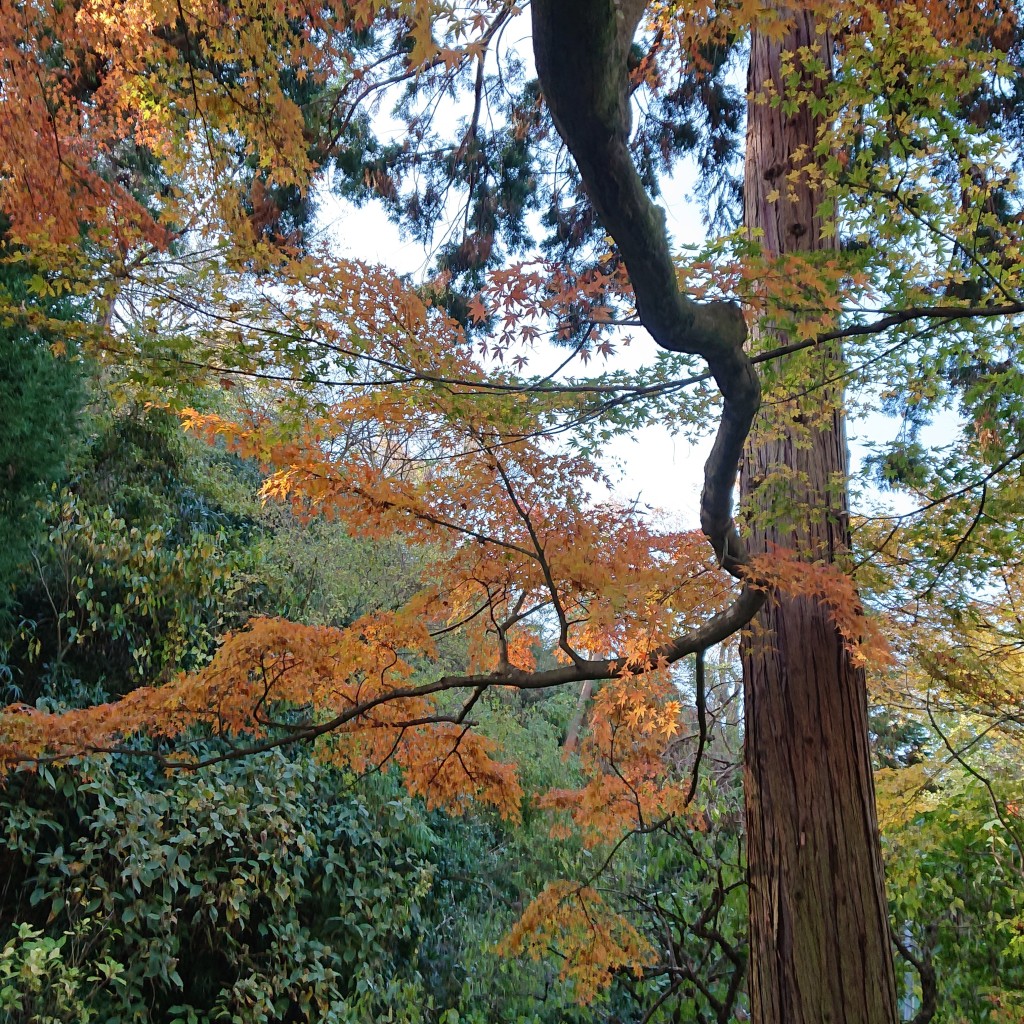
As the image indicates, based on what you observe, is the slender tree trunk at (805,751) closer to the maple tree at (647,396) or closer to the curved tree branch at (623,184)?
the maple tree at (647,396)

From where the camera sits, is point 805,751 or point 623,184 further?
point 805,751

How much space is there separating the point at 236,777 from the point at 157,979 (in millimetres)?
1123

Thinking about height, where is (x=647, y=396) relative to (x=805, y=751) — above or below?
above

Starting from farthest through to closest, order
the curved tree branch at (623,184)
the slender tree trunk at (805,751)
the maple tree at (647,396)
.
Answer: the slender tree trunk at (805,751) → the maple tree at (647,396) → the curved tree branch at (623,184)

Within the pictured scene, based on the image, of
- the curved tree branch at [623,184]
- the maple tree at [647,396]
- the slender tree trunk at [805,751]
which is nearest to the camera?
the curved tree branch at [623,184]

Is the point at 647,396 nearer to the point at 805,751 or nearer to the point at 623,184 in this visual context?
the point at 623,184

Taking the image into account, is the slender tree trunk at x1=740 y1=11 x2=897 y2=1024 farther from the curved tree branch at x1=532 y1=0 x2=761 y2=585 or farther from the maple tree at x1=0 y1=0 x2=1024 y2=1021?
the curved tree branch at x1=532 y1=0 x2=761 y2=585

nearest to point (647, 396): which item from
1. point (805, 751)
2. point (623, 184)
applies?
point (623, 184)

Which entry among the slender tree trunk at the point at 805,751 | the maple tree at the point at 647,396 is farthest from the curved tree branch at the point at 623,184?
the slender tree trunk at the point at 805,751

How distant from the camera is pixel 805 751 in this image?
2713mm

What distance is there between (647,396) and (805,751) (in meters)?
1.38

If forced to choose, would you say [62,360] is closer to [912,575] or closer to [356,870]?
[356,870]

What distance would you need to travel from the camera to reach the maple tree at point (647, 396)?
194 cm

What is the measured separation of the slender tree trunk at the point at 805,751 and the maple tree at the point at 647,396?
0.01 m
